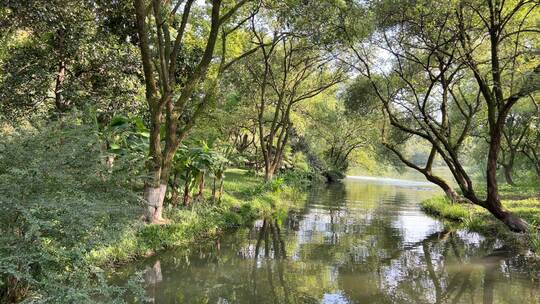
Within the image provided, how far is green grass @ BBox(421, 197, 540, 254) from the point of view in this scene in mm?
11530

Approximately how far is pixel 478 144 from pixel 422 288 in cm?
3466

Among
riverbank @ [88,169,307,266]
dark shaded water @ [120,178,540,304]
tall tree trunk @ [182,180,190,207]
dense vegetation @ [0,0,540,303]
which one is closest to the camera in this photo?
dense vegetation @ [0,0,540,303]

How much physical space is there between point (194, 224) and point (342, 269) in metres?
4.10

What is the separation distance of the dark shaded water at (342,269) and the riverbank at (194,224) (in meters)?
0.39

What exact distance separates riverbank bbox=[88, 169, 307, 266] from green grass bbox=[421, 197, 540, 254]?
6.74 meters

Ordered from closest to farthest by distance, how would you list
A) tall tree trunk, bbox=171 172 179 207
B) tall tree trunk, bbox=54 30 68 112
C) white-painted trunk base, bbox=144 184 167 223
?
white-painted trunk base, bbox=144 184 167 223 < tall tree trunk, bbox=54 30 68 112 < tall tree trunk, bbox=171 172 179 207

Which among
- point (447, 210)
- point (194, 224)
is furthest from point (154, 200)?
point (447, 210)

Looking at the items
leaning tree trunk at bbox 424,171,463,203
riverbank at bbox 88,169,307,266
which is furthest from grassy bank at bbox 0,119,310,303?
leaning tree trunk at bbox 424,171,463,203

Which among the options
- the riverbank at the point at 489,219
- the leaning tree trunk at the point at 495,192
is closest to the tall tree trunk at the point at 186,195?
the leaning tree trunk at the point at 495,192

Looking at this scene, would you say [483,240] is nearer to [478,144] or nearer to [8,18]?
[8,18]

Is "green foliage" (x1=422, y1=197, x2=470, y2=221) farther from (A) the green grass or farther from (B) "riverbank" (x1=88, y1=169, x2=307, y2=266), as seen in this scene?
(B) "riverbank" (x1=88, y1=169, x2=307, y2=266)

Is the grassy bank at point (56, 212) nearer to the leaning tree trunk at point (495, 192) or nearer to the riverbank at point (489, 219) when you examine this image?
the riverbank at point (489, 219)

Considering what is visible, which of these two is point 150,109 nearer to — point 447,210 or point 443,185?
point 443,185

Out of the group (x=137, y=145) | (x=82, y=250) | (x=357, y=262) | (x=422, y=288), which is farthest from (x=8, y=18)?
(x=422, y=288)
